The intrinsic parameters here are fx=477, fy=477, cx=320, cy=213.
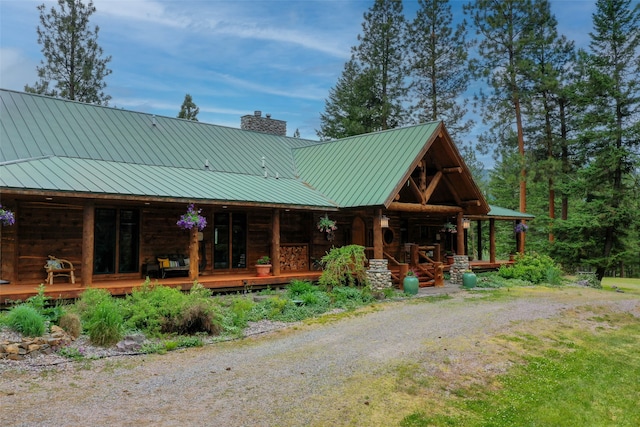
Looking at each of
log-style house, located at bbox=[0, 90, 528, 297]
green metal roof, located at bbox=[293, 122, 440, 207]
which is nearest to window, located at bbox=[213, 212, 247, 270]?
log-style house, located at bbox=[0, 90, 528, 297]

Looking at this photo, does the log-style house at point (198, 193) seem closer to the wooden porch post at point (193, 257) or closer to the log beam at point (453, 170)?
the log beam at point (453, 170)

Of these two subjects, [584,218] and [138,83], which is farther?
[138,83]

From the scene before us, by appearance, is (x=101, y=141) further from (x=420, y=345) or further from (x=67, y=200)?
(x=420, y=345)

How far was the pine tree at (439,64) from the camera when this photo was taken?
102 feet

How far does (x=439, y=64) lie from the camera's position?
31500 millimetres

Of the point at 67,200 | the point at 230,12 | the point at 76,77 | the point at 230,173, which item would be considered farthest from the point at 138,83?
the point at 67,200

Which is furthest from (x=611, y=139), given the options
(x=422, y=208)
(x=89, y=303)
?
(x=89, y=303)

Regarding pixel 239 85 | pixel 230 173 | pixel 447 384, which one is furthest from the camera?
pixel 239 85

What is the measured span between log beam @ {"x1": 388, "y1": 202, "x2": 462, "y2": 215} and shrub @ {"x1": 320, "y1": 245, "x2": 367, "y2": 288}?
2.15m

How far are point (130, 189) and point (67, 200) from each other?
5.97ft

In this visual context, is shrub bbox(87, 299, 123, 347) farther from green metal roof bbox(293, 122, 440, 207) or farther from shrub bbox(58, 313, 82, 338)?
green metal roof bbox(293, 122, 440, 207)

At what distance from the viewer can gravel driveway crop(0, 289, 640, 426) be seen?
5.39 m

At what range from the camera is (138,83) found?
28594mm

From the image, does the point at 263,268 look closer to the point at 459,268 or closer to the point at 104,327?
the point at 104,327
